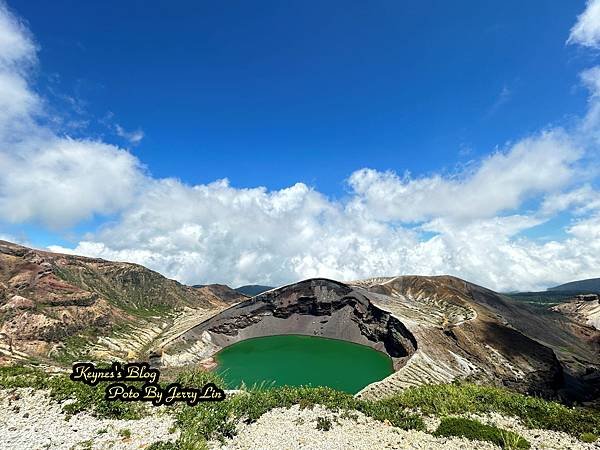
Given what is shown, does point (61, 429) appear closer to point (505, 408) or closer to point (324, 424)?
point (324, 424)

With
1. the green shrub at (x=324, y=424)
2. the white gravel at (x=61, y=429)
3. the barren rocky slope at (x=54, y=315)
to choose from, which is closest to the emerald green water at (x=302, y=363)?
the barren rocky slope at (x=54, y=315)

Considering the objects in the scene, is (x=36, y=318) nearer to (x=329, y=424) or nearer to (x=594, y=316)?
(x=329, y=424)

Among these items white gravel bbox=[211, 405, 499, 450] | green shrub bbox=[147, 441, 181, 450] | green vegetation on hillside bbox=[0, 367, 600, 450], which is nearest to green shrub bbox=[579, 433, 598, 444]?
green vegetation on hillside bbox=[0, 367, 600, 450]

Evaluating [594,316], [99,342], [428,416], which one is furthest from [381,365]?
[594,316]

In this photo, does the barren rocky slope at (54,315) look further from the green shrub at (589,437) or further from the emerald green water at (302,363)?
the green shrub at (589,437)

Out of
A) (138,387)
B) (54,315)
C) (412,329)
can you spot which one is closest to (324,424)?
(138,387)

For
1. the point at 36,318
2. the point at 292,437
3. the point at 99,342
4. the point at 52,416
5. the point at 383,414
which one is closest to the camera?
the point at 292,437

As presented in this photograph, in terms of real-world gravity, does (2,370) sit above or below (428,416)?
above
